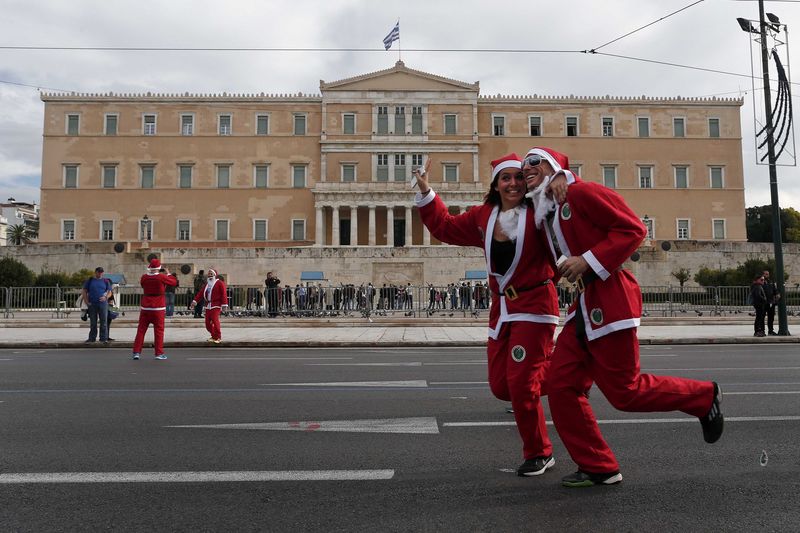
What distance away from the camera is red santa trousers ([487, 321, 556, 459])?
13.3 ft

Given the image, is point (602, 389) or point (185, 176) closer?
point (602, 389)

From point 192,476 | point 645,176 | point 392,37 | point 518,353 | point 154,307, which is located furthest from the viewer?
point 645,176

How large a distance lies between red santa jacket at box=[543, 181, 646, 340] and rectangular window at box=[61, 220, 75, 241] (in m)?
64.1

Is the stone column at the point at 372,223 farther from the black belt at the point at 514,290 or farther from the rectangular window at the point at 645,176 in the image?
the black belt at the point at 514,290

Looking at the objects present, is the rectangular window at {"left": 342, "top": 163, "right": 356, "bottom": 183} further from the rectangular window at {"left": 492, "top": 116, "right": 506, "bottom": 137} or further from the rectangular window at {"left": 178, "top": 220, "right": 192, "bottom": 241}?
the rectangular window at {"left": 178, "top": 220, "right": 192, "bottom": 241}

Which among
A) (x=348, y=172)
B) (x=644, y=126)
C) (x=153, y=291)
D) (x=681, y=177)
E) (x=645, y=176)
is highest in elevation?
(x=644, y=126)

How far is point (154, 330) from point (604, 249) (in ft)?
33.1

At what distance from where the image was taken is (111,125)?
60.3 metres

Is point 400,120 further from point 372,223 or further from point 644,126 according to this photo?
point 644,126

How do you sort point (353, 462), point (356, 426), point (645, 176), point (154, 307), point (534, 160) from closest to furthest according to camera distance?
point (534, 160), point (353, 462), point (356, 426), point (154, 307), point (645, 176)

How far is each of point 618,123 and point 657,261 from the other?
75.7 ft

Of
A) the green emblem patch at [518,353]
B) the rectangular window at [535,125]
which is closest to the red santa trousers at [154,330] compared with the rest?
the green emblem patch at [518,353]

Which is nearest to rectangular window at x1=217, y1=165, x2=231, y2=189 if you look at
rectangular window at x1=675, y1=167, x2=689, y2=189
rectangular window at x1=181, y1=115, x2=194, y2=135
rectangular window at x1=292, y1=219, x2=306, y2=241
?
rectangular window at x1=181, y1=115, x2=194, y2=135

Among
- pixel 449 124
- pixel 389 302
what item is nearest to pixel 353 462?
pixel 389 302
